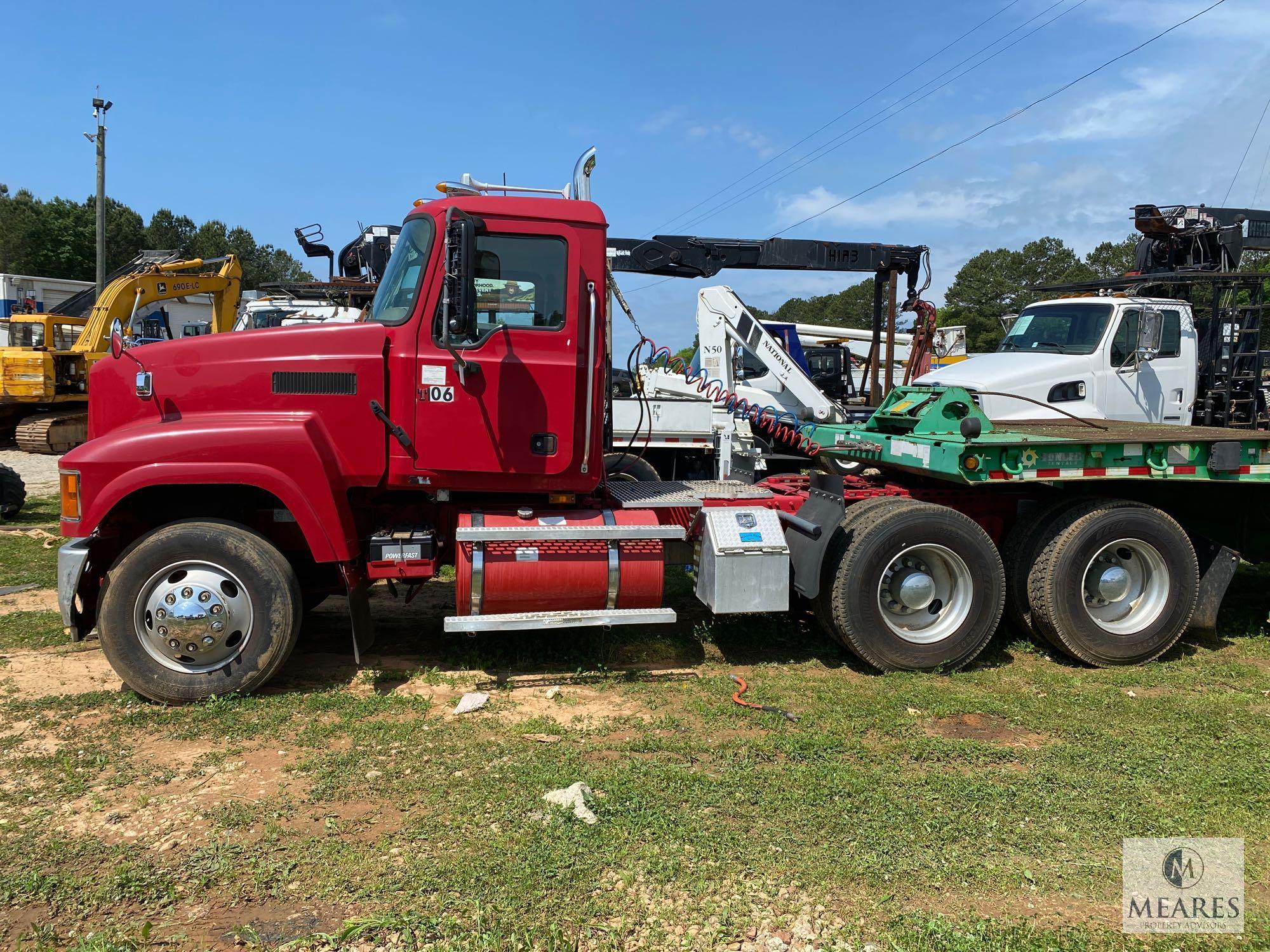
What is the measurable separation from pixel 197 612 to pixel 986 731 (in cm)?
460

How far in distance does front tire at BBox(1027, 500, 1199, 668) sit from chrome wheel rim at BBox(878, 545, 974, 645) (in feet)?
1.93

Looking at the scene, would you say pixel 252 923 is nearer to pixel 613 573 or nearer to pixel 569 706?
pixel 569 706

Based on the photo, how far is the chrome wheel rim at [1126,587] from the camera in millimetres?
6273

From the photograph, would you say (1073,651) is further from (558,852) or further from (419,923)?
(419,923)

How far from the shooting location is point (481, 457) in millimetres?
5516

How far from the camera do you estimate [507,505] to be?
19.3ft

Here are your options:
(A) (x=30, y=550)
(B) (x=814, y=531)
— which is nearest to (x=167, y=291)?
(A) (x=30, y=550)

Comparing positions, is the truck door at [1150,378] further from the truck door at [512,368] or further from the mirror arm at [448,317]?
the mirror arm at [448,317]

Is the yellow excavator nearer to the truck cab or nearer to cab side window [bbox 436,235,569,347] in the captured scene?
cab side window [bbox 436,235,569,347]

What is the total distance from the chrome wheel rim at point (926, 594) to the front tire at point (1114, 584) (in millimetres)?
587

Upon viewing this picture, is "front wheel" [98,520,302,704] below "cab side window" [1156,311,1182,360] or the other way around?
below

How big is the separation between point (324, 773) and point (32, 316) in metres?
19.0

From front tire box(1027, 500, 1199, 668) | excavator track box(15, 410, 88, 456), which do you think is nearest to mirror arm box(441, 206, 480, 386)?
front tire box(1027, 500, 1199, 668)

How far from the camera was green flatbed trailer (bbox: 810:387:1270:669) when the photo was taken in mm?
5895
